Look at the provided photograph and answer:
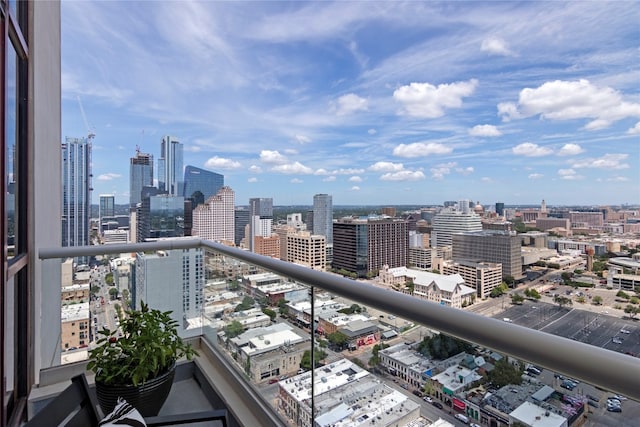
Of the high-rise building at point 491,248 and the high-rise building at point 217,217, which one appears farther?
the high-rise building at point 217,217

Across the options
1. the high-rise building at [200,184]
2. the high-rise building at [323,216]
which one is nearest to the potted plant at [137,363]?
the high-rise building at [323,216]

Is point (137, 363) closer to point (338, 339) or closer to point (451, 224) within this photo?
point (338, 339)

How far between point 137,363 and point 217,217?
200 inches

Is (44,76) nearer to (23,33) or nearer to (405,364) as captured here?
(23,33)

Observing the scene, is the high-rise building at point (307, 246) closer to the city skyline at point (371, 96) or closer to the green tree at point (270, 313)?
the green tree at point (270, 313)

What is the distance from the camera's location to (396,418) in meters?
1.14

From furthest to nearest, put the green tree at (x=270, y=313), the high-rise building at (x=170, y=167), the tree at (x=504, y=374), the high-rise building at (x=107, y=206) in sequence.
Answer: the high-rise building at (x=170, y=167), the high-rise building at (x=107, y=206), the green tree at (x=270, y=313), the tree at (x=504, y=374)

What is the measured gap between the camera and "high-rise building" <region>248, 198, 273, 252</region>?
6620 millimetres

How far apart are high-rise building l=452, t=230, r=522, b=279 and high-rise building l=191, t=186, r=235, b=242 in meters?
3.71

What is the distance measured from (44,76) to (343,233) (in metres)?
5.02

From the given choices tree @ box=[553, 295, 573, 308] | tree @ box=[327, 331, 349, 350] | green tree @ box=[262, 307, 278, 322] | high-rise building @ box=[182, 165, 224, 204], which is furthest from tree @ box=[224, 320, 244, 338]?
high-rise building @ box=[182, 165, 224, 204]

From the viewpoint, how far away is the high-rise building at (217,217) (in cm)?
570

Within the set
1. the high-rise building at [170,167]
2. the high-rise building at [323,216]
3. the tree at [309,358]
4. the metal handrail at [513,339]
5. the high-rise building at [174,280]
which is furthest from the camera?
the high-rise building at [170,167]

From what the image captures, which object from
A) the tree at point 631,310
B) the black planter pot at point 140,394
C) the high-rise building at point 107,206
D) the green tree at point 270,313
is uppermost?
the high-rise building at point 107,206
